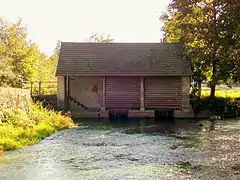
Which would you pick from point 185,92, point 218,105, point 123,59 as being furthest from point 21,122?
point 218,105

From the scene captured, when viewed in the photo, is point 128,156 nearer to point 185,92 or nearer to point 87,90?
point 185,92

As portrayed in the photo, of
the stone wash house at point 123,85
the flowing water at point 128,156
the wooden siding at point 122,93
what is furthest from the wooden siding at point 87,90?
the flowing water at point 128,156

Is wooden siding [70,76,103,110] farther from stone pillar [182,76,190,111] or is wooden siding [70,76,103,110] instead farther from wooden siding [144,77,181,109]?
stone pillar [182,76,190,111]

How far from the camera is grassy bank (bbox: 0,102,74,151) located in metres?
19.4

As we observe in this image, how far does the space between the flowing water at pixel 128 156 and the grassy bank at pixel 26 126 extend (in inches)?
20.7

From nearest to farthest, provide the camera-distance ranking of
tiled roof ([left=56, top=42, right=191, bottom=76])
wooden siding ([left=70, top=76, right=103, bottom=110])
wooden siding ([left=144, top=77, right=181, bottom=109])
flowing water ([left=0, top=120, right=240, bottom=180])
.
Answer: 1. flowing water ([left=0, top=120, right=240, bottom=180])
2. tiled roof ([left=56, top=42, right=191, bottom=76])
3. wooden siding ([left=144, top=77, right=181, bottom=109])
4. wooden siding ([left=70, top=76, right=103, bottom=110])

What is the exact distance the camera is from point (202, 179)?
1301cm

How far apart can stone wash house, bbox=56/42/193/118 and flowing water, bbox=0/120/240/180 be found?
10.7 meters

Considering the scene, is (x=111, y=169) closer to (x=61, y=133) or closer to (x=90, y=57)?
(x=61, y=133)

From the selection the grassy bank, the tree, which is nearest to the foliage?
the tree

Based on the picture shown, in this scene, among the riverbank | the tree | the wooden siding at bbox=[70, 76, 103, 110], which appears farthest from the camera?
the wooden siding at bbox=[70, 76, 103, 110]

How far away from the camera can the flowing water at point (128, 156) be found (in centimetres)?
1375

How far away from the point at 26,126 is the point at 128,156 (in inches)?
287

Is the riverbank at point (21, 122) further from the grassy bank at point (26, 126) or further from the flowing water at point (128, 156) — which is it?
the flowing water at point (128, 156)
